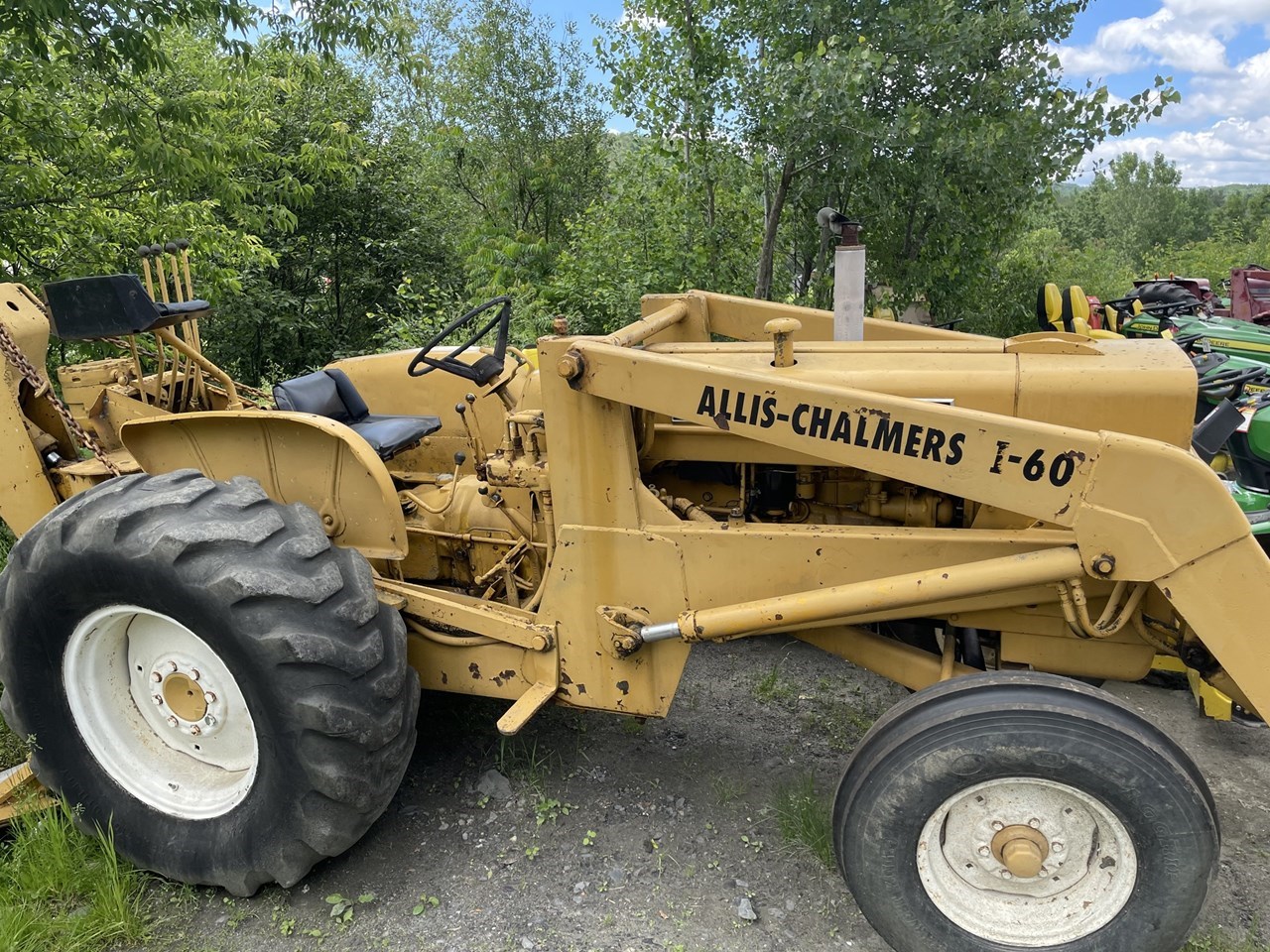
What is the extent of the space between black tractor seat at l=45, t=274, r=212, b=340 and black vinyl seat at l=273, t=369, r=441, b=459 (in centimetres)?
52

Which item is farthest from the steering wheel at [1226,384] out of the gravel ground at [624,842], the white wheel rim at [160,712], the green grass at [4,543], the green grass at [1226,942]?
the green grass at [4,543]

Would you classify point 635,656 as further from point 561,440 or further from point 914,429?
point 914,429

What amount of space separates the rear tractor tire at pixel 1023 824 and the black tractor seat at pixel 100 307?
8.32ft

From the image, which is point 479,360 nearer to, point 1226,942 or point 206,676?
point 206,676

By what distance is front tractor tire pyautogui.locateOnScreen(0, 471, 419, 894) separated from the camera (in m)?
2.38

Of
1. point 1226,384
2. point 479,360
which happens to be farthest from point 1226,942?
point 479,360

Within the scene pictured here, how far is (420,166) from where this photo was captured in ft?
35.4

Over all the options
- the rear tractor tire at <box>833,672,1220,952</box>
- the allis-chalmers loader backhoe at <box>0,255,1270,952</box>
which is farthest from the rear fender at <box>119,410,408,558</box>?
the rear tractor tire at <box>833,672,1220,952</box>

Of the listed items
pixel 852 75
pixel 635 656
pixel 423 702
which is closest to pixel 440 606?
pixel 635 656

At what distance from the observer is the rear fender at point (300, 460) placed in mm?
2816

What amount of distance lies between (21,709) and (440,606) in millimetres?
1283

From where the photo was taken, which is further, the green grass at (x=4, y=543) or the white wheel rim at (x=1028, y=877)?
the green grass at (x=4, y=543)

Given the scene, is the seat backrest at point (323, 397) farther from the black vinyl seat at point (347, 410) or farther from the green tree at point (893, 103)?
the green tree at point (893, 103)

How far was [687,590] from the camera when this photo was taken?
2.53 meters
